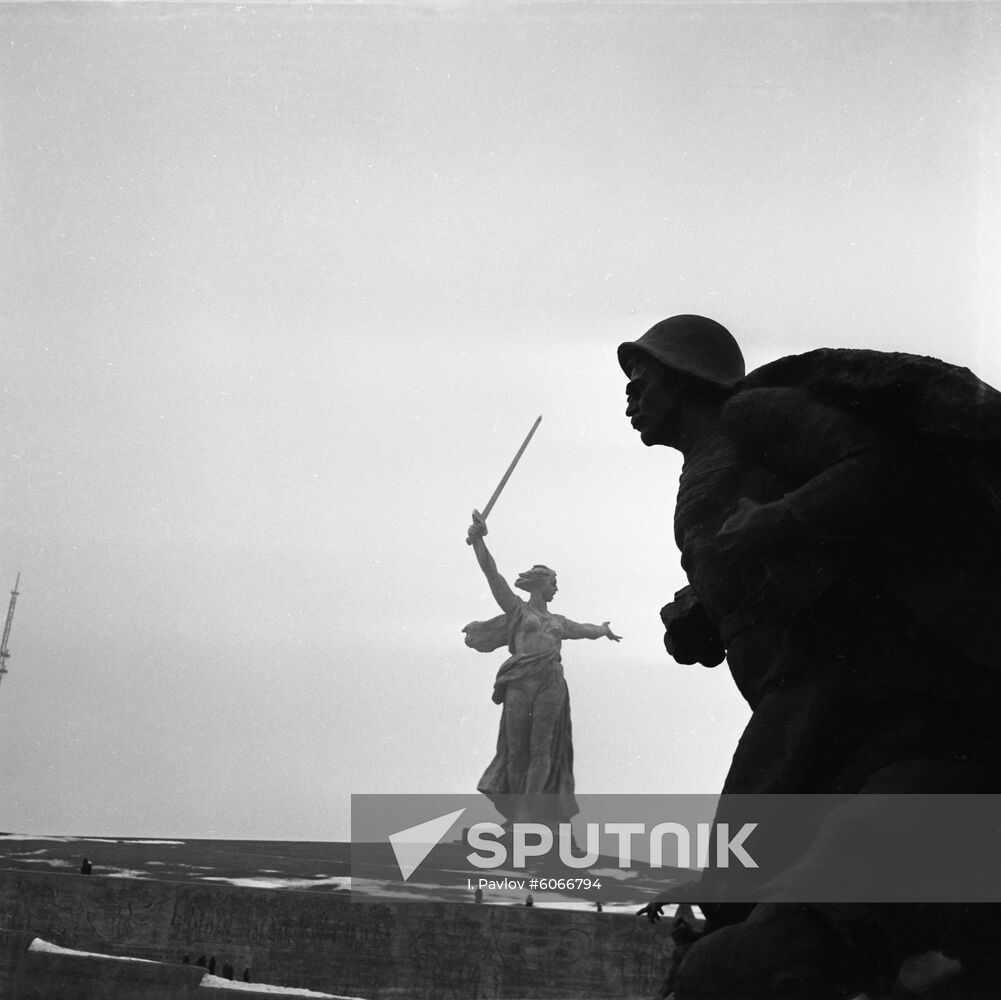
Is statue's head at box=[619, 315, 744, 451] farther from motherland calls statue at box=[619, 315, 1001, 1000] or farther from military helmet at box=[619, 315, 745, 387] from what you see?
motherland calls statue at box=[619, 315, 1001, 1000]

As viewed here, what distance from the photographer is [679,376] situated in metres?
3.27

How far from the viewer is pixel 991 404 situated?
265cm

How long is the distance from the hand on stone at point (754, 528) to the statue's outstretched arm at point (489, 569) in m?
13.8

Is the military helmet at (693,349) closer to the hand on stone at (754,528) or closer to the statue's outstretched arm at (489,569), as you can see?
the hand on stone at (754,528)

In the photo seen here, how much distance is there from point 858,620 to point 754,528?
0.99ft

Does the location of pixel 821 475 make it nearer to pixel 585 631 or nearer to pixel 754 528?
pixel 754 528

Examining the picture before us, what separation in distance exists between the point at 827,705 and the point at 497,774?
13.0 m

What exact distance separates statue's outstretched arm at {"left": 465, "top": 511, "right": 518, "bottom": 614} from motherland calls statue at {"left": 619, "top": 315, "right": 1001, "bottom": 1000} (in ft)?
44.7

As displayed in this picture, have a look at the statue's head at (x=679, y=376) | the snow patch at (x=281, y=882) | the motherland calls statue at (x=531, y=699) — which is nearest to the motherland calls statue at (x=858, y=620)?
the statue's head at (x=679, y=376)

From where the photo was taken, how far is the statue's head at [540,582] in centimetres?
1666

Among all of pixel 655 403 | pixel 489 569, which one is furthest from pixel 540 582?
pixel 655 403

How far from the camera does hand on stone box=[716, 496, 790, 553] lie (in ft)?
9.04

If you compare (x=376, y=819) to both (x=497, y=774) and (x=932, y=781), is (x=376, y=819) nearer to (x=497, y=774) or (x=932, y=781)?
(x=497, y=774)

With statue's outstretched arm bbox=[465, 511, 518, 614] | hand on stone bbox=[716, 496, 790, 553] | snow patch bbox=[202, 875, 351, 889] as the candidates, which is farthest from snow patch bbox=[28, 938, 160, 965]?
statue's outstretched arm bbox=[465, 511, 518, 614]
